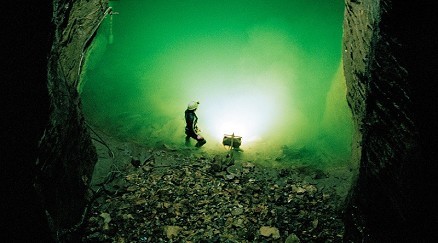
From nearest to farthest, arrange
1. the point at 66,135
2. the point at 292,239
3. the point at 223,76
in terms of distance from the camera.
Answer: the point at 66,135 → the point at 292,239 → the point at 223,76

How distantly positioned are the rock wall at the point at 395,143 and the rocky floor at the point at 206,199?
4.12 ft

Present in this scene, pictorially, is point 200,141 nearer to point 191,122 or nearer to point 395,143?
point 191,122

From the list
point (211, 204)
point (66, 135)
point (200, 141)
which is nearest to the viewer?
point (66, 135)

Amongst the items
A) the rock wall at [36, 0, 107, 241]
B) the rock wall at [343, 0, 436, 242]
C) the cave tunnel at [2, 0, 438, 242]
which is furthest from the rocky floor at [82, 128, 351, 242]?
the rock wall at [343, 0, 436, 242]

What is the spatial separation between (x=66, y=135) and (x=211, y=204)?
279 cm

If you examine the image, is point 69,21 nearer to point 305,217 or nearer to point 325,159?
point 305,217

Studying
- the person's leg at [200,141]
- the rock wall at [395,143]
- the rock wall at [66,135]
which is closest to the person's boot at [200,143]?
the person's leg at [200,141]

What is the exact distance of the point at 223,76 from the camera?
35.0ft

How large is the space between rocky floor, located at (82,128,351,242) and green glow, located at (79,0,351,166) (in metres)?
1.12

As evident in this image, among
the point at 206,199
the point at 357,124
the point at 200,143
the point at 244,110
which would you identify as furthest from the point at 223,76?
the point at 206,199

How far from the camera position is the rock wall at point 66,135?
3.93 m

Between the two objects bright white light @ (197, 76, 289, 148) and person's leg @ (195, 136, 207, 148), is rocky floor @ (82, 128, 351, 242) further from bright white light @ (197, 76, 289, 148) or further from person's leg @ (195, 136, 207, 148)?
bright white light @ (197, 76, 289, 148)

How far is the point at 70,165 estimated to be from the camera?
15.9 feet

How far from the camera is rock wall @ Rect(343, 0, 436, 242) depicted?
2.56m
